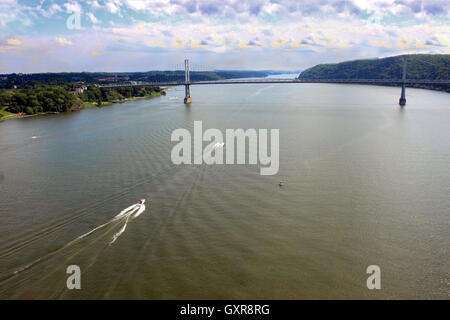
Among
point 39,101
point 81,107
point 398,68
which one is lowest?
point 81,107

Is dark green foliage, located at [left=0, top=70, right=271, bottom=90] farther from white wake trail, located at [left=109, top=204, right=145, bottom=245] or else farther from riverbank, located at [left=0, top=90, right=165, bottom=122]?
white wake trail, located at [left=109, top=204, right=145, bottom=245]

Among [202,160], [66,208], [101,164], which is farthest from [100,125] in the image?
[66,208]

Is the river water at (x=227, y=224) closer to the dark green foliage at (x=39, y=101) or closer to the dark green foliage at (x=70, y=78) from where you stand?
the dark green foliage at (x=39, y=101)

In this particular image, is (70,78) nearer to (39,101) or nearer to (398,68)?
(39,101)

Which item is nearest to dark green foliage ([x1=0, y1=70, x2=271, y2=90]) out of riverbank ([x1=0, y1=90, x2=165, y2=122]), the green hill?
riverbank ([x1=0, y1=90, x2=165, y2=122])

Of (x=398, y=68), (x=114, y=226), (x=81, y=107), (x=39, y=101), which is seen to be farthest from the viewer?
(x=398, y=68)

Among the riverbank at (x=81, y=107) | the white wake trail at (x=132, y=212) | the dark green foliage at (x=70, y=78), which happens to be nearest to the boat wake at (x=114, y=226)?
the white wake trail at (x=132, y=212)

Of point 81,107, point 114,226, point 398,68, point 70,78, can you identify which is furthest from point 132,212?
point 70,78
